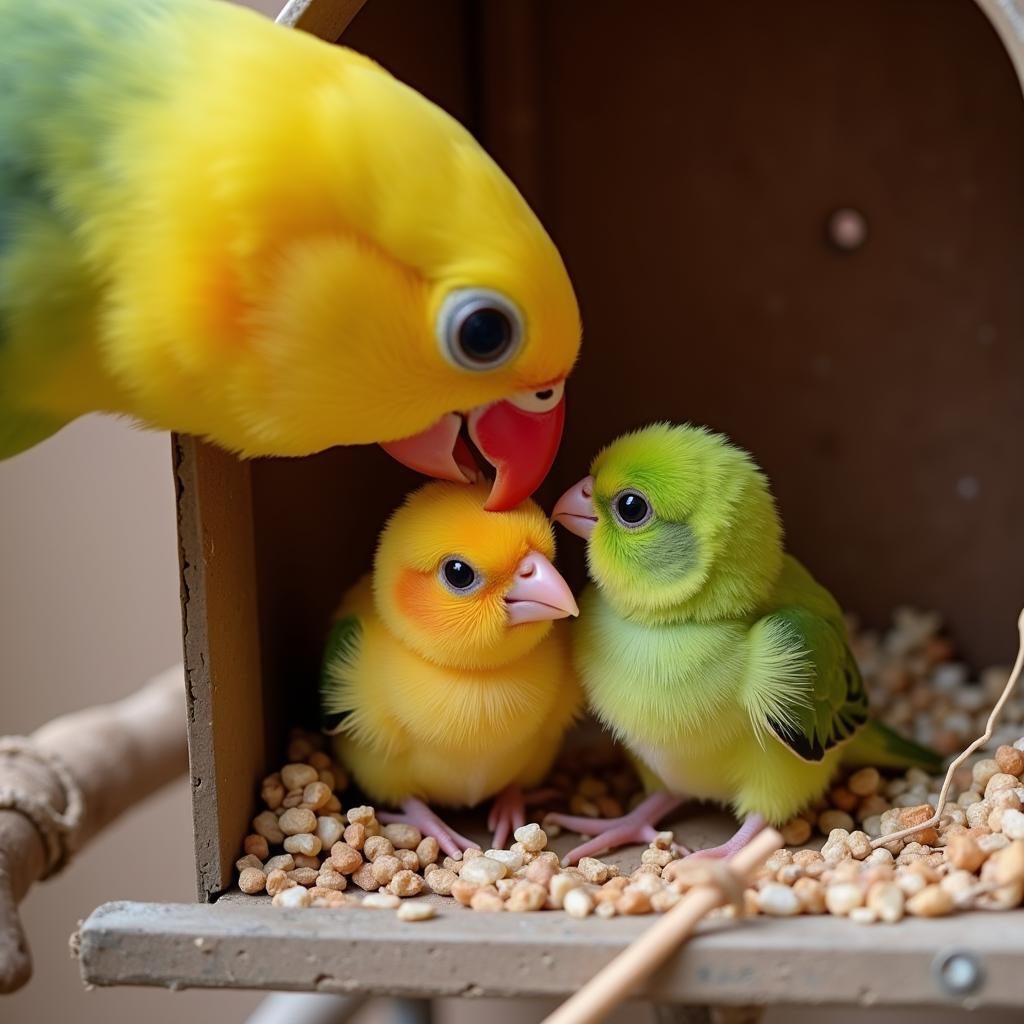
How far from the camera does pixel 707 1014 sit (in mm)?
1048

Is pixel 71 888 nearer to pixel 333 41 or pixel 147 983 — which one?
pixel 147 983

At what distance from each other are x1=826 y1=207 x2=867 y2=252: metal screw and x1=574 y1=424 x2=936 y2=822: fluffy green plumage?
1.58 feet

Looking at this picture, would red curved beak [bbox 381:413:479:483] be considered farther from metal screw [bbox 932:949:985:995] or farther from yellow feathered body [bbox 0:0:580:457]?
metal screw [bbox 932:949:985:995]

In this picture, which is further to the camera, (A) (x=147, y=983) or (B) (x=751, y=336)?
(B) (x=751, y=336)

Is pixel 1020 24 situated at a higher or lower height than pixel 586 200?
higher

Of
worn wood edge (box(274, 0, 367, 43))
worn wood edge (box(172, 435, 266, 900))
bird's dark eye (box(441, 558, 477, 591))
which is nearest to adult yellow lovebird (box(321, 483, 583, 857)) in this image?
bird's dark eye (box(441, 558, 477, 591))

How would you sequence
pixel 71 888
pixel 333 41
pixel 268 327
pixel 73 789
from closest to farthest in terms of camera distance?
pixel 268 327
pixel 333 41
pixel 73 789
pixel 71 888

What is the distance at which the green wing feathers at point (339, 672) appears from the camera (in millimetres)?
1074

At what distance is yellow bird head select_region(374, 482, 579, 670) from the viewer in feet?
3.26

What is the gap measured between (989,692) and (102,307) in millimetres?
1003

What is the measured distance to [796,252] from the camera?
1421mm

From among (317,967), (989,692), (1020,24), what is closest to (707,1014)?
(317,967)

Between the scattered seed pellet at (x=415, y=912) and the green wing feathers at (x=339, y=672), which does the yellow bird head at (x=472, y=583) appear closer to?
the green wing feathers at (x=339, y=672)

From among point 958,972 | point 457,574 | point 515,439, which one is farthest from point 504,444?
point 958,972
